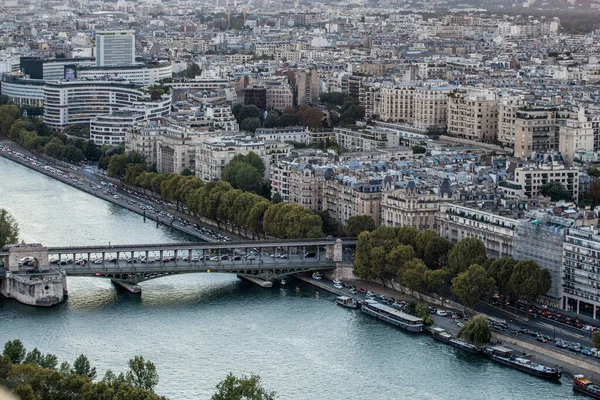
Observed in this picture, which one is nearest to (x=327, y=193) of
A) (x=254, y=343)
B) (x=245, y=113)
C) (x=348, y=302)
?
(x=348, y=302)

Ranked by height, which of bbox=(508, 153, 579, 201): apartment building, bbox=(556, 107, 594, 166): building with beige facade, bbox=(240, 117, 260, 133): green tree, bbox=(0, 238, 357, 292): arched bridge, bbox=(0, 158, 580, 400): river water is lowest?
bbox=(0, 158, 580, 400): river water

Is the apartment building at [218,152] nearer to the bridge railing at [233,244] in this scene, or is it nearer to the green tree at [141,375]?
the bridge railing at [233,244]

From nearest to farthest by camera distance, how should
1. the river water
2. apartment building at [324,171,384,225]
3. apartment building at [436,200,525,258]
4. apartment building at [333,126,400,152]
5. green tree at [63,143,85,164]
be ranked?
the river water
apartment building at [436,200,525,258]
apartment building at [324,171,384,225]
apartment building at [333,126,400,152]
green tree at [63,143,85,164]

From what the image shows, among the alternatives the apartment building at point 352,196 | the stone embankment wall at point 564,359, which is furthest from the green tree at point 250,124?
the stone embankment wall at point 564,359

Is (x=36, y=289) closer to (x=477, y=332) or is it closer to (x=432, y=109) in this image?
(x=477, y=332)

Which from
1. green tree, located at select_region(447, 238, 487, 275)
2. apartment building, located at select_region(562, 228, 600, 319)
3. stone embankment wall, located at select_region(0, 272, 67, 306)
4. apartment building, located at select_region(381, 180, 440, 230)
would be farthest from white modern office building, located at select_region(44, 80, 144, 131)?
apartment building, located at select_region(562, 228, 600, 319)

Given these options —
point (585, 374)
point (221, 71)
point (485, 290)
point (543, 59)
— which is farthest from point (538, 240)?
point (543, 59)

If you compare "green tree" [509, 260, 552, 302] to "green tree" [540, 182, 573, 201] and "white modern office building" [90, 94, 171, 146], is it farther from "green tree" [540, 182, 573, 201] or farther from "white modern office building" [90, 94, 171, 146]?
"white modern office building" [90, 94, 171, 146]
